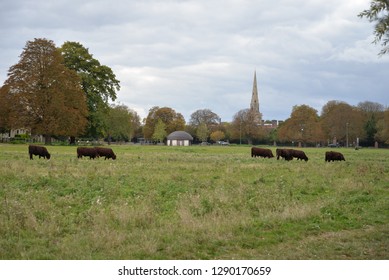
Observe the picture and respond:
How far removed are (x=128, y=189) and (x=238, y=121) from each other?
386 ft

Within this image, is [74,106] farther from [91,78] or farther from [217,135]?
[217,135]

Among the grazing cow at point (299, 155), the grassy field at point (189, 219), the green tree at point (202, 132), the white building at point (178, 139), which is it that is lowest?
the grassy field at point (189, 219)

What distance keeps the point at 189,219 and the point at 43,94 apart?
179ft

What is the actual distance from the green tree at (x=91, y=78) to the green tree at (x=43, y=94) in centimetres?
852

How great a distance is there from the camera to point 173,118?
15000 centimetres

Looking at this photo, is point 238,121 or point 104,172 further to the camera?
point 238,121

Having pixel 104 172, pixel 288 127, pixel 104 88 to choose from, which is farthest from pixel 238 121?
pixel 104 172

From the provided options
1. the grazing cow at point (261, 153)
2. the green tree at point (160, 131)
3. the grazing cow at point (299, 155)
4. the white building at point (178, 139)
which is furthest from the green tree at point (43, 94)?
the green tree at point (160, 131)

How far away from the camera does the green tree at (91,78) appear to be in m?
72.8

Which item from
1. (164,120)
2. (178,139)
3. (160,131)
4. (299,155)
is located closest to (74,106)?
(299,155)

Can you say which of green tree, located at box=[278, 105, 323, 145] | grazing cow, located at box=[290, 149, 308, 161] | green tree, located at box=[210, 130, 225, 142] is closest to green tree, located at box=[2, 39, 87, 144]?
grazing cow, located at box=[290, 149, 308, 161]

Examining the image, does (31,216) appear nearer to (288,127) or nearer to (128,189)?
(128,189)

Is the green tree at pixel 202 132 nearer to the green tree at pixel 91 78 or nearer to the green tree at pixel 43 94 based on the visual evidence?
the green tree at pixel 91 78

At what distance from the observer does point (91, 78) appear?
73.6m
